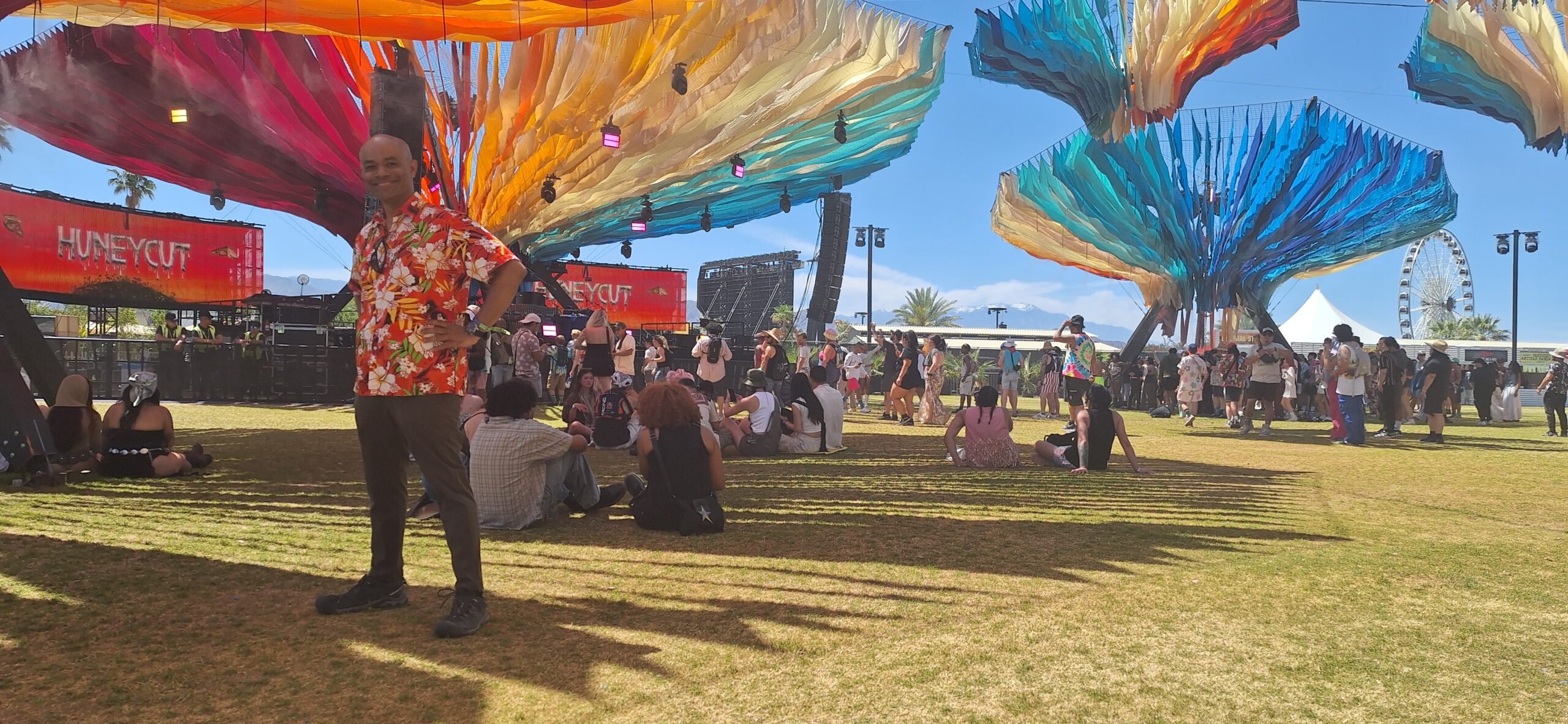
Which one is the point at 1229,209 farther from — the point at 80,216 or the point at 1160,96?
the point at 80,216

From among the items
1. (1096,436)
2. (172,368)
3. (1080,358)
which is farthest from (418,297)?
(172,368)

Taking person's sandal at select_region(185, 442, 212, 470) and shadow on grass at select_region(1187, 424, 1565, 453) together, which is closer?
person's sandal at select_region(185, 442, 212, 470)

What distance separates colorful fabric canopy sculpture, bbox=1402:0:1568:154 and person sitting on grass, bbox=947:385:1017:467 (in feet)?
33.1

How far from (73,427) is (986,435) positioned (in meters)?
7.33

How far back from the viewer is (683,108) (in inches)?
958

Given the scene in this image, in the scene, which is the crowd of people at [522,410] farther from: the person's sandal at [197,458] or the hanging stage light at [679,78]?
the hanging stage light at [679,78]

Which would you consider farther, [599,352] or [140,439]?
[599,352]

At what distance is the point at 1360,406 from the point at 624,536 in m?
11.5

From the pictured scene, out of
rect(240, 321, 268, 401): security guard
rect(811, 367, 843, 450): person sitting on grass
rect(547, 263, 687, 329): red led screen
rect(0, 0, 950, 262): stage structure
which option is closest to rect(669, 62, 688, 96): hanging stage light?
rect(0, 0, 950, 262): stage structure

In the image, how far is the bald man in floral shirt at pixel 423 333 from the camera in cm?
312

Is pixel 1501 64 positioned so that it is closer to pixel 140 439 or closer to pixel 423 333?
pixel 423 333

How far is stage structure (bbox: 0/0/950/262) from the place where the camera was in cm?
1891

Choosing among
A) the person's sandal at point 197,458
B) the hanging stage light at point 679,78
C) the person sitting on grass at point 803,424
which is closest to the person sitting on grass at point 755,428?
the person sitting on grass at point 803,424

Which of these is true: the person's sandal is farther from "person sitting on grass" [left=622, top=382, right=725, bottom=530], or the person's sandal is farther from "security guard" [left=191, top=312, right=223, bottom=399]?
"security guard" [left=191, top=312, right=223, bottom=399]
